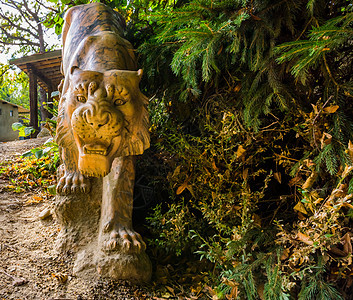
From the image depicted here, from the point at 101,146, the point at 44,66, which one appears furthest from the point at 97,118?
the point at 44,66

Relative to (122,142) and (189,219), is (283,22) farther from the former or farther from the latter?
(189,219)

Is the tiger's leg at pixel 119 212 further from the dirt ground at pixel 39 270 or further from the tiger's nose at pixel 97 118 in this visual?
the tiger's nose at pixel 97 118

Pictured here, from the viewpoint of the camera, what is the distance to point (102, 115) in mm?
1179

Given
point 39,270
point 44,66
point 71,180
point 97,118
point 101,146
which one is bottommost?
point 39,270

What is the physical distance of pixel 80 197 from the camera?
1.74m

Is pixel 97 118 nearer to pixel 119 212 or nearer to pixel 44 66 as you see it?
pixel 119 212

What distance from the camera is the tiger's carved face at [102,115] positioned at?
1202 mm

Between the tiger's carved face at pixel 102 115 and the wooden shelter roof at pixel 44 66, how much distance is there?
441 cm

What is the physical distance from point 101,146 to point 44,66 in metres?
5.43

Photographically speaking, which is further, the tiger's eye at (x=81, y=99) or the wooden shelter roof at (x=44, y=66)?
the wooden shelter roof at (x=44, y=66)

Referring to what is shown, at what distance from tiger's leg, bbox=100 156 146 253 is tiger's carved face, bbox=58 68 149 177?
312 mm

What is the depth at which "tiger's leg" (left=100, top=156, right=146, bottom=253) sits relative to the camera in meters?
1.46

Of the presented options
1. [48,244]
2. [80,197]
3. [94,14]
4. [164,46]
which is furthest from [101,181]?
[94,14]

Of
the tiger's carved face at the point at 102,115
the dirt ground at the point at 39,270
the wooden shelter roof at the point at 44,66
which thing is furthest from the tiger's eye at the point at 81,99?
the wooden shelter roof at the point at 44,66
